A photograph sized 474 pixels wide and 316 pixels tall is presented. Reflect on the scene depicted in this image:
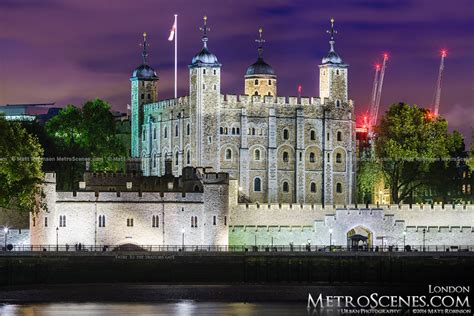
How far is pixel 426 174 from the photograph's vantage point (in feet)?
507

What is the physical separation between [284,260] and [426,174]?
3967cm

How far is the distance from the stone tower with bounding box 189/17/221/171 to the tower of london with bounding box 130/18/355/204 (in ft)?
0.24

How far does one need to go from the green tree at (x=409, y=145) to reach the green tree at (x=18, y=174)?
3542 cm

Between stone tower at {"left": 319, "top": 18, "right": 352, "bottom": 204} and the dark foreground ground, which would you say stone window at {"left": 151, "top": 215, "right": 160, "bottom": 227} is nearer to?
the dark foreground ground

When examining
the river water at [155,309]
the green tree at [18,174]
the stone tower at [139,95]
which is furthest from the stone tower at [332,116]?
the river water at [155,309]

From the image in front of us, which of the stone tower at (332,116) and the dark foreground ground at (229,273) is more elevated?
the stone tower at (332,116)

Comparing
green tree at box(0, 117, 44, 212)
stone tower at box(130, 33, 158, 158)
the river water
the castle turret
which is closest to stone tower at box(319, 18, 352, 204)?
the castle turret

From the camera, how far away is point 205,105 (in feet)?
488

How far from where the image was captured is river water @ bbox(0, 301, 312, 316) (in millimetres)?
100312

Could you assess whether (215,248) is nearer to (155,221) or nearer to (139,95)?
(155,221)

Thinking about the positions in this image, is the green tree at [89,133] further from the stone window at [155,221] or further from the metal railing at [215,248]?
the metal railing at [215,248]

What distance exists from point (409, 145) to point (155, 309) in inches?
2108

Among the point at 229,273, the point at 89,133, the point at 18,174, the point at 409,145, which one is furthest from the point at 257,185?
the point at 229,273

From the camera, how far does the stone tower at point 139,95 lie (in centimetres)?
16175
